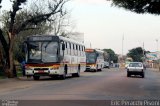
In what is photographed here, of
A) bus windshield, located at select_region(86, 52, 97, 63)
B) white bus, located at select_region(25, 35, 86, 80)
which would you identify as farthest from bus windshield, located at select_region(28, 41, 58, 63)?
bus windshield, located at select_region(86, 52, 97, 63)

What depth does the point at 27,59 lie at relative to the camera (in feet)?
110

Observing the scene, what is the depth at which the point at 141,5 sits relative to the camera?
24.6 meters

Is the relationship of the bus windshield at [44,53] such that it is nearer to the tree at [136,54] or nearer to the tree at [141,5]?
the tree at [141,5]

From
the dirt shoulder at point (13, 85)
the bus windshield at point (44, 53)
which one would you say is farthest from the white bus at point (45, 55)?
the dirt shoulder at point (13, 85)

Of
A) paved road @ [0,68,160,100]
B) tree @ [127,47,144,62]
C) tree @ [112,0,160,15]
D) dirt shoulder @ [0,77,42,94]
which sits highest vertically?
tree @ [127,47,144,62]

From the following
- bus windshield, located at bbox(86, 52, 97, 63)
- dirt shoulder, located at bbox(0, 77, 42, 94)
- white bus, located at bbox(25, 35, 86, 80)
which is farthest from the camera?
bus windshield, located at bbox(86, 52, 97, 63)

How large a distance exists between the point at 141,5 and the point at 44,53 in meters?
10.8

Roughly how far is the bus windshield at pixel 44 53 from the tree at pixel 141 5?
31.4 feet

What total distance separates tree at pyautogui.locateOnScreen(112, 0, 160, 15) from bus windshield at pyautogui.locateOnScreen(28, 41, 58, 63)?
9576 millimetres

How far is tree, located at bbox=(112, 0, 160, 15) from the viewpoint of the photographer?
78.9 ft

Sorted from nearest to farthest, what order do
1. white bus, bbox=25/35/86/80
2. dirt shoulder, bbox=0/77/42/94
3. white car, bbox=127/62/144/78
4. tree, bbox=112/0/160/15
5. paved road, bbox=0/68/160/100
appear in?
1. paved road, bbox=0/68/160/100
2. tree, bbox=112/0/160/15
3. dirt shoulder, bbox=0/77/42/94
4. white bus, bbox=25/35/86/80
5. white car, bbox=127/62/144/78

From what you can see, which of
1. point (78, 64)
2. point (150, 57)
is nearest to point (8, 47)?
point (78, 64)

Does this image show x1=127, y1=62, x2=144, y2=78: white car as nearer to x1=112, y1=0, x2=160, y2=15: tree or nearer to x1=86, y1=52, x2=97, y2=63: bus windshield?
x1=86, y1=52, x2=97, y2=63: bus windshield

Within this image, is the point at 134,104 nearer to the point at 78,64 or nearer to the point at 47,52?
the point at 47,52
